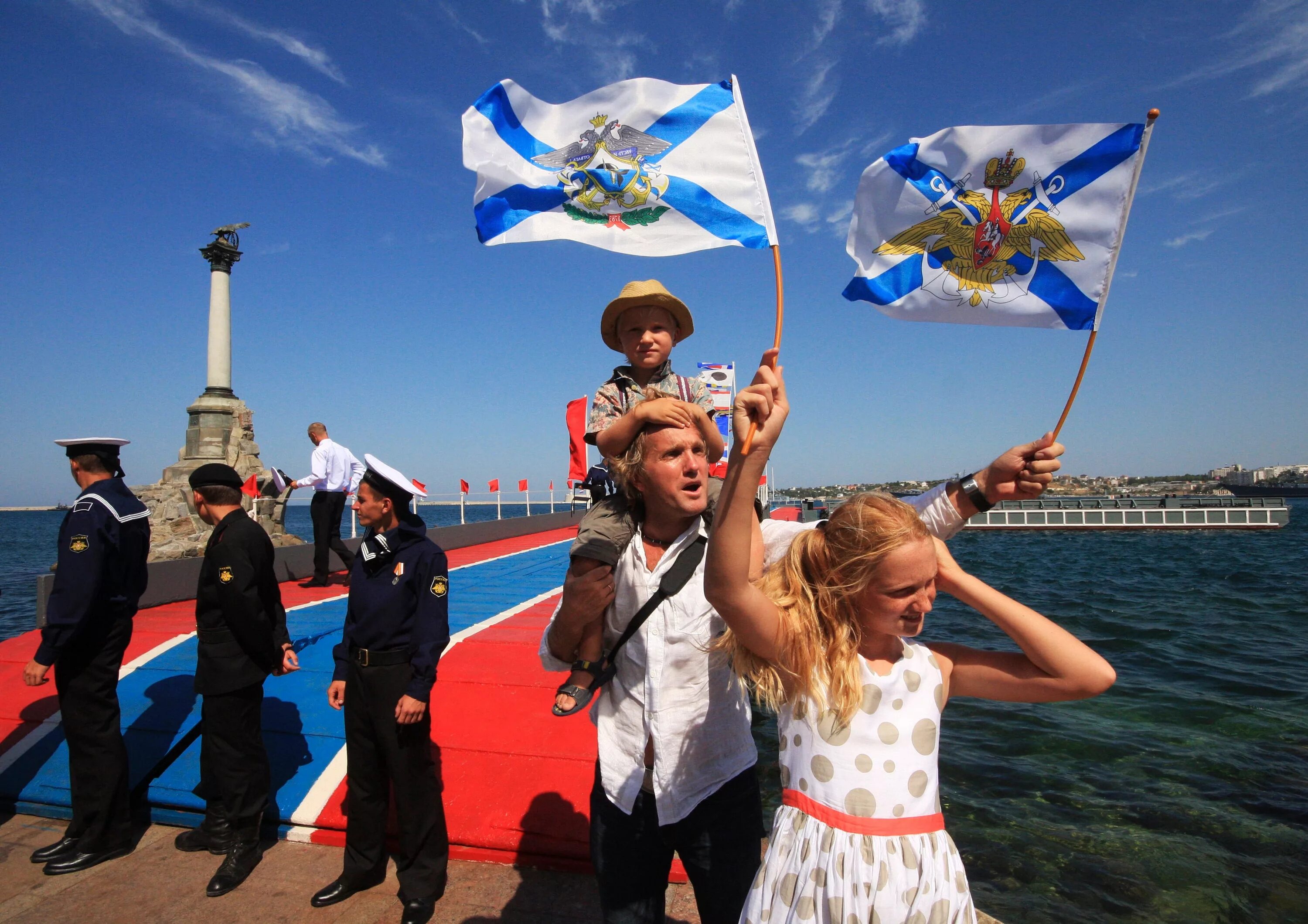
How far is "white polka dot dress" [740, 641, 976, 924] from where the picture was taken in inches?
66.6

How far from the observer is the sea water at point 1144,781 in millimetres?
4852

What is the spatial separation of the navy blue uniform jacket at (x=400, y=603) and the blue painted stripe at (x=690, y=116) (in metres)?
2.13

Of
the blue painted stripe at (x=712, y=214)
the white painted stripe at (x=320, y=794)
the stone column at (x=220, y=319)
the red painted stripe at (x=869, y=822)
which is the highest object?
the stone column at (x=220, y=319)

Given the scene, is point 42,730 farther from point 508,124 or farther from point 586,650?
point 508,124

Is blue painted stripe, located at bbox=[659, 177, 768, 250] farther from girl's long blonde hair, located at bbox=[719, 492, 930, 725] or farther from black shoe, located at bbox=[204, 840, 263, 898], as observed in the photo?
black shoe, located at bbox=[204, 840, 263, 898]

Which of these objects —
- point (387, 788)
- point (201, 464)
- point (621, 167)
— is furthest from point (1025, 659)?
point (201, 464)

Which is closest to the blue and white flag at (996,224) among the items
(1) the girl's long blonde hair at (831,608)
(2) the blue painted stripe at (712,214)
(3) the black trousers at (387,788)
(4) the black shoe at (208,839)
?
(2) the blue painted stripe at (712,214)

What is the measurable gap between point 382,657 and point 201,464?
650 inches

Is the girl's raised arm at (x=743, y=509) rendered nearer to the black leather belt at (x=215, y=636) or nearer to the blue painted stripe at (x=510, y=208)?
the blue painted stripe at (x=510, y=208)

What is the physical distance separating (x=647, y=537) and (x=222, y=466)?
3066 millimetres

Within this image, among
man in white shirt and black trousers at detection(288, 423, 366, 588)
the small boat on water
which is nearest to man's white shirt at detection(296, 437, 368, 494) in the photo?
man in white shirt and black trousers at detection(288, 423, 366, 588)

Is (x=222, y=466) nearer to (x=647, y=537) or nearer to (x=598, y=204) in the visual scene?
(x=598, y=204)

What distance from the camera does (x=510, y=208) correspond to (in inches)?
121

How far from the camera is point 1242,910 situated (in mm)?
4707
